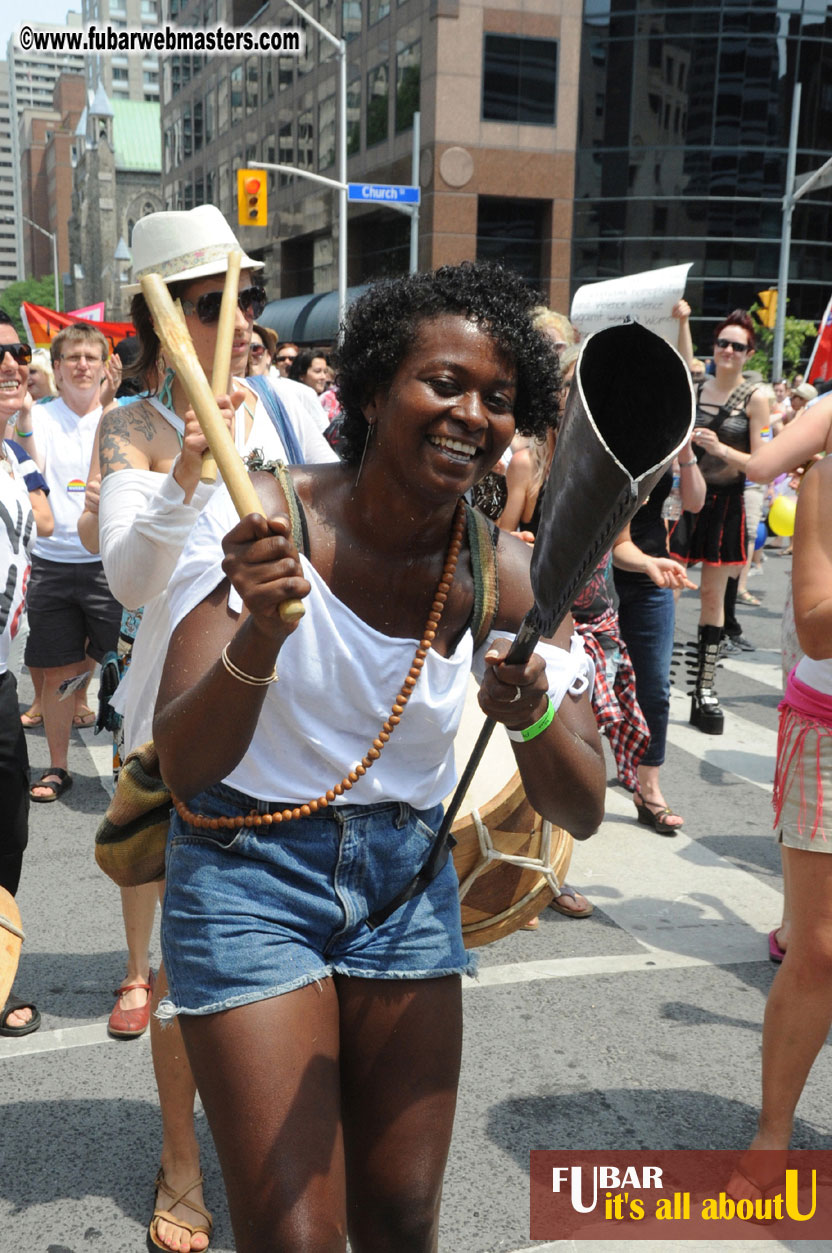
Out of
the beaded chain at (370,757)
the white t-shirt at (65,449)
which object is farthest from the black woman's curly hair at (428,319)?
the white t-shirt at (65,449)

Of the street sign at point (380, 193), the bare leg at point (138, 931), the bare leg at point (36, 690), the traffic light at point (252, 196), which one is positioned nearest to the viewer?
the bare leg at point (138, 931)

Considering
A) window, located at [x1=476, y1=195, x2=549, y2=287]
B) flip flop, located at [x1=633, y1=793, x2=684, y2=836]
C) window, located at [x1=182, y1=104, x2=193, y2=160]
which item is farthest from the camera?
window, located at [x1=182, y1=104, x2=193, y2=160]

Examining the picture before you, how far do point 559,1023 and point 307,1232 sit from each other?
2122 mm

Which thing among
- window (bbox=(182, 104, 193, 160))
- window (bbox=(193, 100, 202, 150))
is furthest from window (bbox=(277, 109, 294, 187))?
window (bbox=(182, 104, 193, 160))

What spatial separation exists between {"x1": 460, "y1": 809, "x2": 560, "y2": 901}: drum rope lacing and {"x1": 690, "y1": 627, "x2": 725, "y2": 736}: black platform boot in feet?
15.1

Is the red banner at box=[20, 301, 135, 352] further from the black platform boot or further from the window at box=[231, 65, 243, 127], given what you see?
the window at box=[231, 65, 243, 127]

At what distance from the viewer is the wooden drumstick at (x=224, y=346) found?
2355mm

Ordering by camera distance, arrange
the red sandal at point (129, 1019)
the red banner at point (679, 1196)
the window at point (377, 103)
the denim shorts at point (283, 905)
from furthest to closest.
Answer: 1. the window at point (377, 103)
2. the red sandal at point (129, 1019)
3. the red banner at point (679, 1196)
4. the denim shorts at point (283, 905)

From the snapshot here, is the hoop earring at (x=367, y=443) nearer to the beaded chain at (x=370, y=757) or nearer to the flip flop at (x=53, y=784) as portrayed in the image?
the beaded chain at (x=370, y=757)

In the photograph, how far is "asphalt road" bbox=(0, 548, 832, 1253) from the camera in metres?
2.96

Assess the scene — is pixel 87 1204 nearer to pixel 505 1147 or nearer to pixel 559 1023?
pixel 505 1147

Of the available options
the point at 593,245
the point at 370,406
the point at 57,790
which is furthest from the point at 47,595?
the point at 593,245

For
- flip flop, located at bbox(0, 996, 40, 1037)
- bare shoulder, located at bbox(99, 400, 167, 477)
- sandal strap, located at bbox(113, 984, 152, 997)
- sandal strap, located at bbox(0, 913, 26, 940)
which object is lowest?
flip flop, located at bbox(0, 996, 40, 1037)

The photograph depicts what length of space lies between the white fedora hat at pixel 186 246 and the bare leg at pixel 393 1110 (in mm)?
1660
